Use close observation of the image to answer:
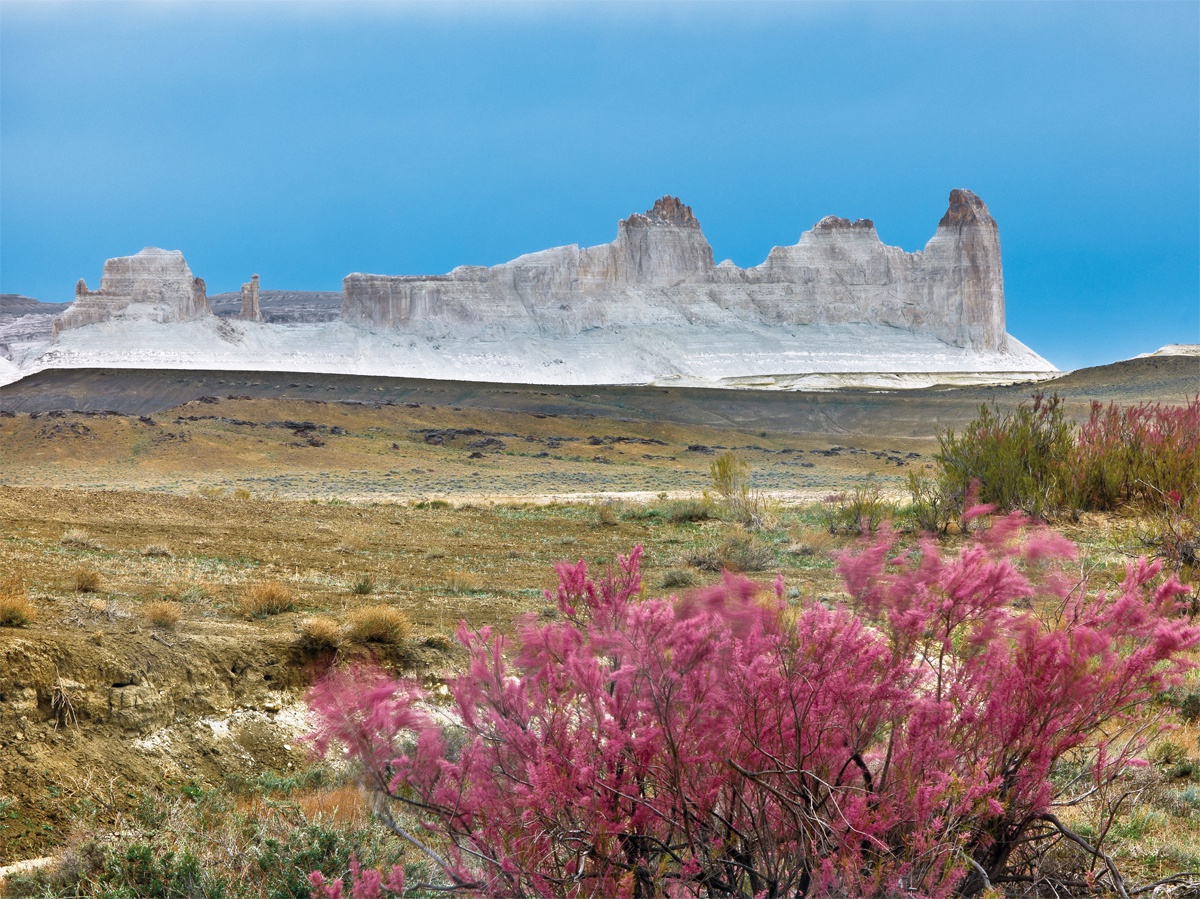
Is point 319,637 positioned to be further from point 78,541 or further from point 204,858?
point 78,541

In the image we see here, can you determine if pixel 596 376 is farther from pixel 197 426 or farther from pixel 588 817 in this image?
pixel 588 817

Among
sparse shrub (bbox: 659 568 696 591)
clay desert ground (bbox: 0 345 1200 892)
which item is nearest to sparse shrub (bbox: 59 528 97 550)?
clay desert ground (bbox: 0 345 1200 892)

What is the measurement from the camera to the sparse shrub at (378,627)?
8.30 metres

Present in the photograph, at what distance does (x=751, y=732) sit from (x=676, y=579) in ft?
31.9

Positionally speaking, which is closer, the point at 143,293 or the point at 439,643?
the point at 439,643

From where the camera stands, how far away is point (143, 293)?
4498 inches

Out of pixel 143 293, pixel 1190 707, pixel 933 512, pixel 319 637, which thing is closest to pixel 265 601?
pixel 319 637

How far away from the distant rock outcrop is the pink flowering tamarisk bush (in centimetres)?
11973

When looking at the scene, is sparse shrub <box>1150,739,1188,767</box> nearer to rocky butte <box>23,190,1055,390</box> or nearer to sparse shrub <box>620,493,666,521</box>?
sparse shrub <box>620,493,666,521</box>

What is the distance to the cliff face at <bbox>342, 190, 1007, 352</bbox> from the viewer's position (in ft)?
391

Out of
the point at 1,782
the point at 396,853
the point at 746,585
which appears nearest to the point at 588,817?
the point at 746,585

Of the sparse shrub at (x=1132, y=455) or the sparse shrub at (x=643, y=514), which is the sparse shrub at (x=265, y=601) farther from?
the sparse shrub at (x=643, y=514)

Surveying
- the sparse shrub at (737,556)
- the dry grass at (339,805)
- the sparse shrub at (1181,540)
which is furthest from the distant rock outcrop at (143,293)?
the dry grass at (339,805)

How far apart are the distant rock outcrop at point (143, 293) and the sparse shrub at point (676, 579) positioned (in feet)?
366
